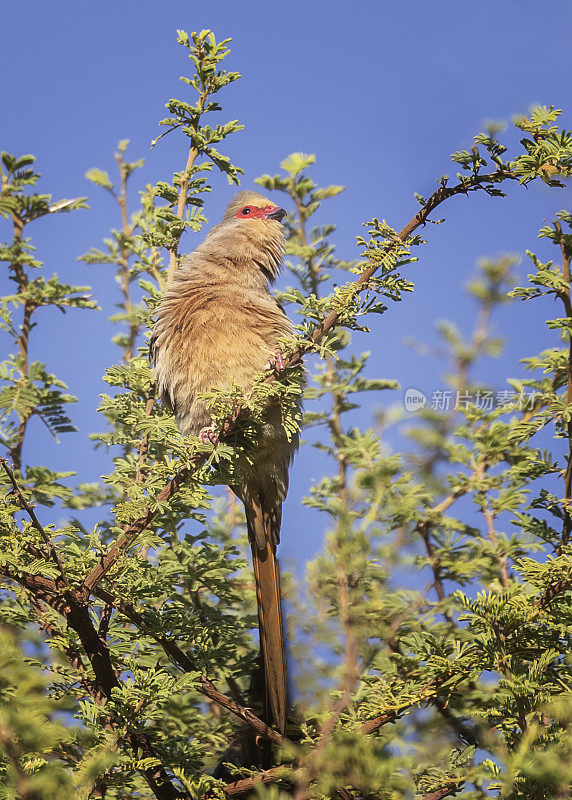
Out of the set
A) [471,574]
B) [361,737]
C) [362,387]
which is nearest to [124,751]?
[361,737]

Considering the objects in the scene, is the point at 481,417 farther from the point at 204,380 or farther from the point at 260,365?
the point at 204,380

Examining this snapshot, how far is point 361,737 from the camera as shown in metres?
2.26

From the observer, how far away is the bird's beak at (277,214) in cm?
452

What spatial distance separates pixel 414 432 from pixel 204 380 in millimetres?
1037

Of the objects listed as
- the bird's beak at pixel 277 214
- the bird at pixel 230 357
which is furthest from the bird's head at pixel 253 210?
the bird at pixel 230 357

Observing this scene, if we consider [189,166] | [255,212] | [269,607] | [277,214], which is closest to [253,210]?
[255,212]

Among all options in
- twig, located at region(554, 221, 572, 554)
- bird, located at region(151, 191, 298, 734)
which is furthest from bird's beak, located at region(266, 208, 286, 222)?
twig, located at region(554, 221, 572, 554)

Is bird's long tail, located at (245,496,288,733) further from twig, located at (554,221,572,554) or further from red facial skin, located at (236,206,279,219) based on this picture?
red facial skin, located at (236,206,279,219)

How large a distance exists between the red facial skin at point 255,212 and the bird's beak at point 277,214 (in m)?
0.01

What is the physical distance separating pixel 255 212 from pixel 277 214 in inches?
5.3

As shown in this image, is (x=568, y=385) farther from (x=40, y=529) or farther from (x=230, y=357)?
(x=40, y=529)

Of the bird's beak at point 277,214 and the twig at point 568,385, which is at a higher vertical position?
the bird's beak at point 277,214

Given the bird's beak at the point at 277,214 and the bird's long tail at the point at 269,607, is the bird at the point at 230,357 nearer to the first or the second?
the bird's long tail at the point at 269,607

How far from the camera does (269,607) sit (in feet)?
11.0
